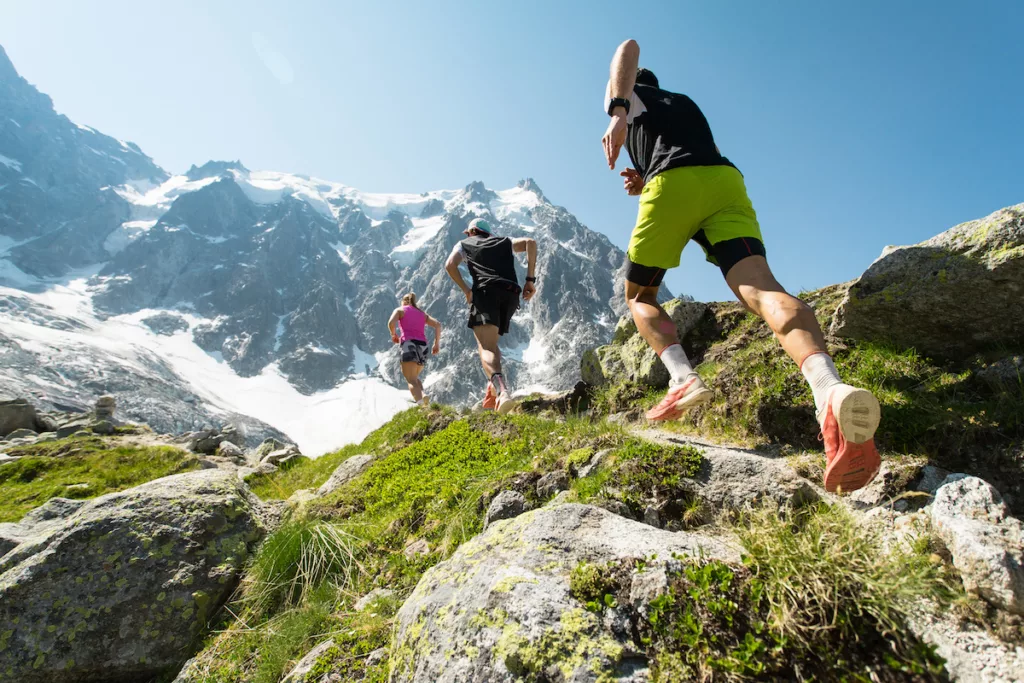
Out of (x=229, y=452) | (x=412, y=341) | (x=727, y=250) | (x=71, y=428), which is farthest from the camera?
(x=71, y=428)

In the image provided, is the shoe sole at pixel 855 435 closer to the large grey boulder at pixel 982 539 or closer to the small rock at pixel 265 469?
the large grey boulder at pixel 982 539

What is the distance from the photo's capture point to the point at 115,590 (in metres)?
3.44

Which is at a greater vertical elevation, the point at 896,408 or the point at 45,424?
the point at 896,408

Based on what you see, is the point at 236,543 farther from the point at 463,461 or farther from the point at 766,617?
the point at 766,617

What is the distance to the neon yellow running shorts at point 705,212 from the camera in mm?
A: 3633

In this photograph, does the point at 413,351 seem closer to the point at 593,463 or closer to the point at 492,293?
the point at 492,293

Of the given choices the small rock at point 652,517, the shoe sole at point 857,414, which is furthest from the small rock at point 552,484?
the shoe sole at point 857,414

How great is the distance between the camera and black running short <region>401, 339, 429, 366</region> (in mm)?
11398

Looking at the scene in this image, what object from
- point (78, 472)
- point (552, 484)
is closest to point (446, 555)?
point (552, 484)

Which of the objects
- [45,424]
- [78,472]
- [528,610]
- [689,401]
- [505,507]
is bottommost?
[78,472]

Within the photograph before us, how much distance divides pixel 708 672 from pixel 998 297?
4.22m

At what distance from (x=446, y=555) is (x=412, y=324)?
8904 millimetres

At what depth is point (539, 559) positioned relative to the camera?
2.25m

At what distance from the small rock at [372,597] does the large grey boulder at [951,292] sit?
15.4ft
